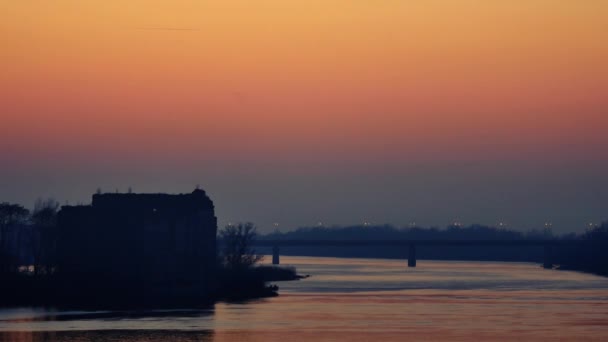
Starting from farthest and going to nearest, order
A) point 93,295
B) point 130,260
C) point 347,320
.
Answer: point 130,260, point 93,295, point 347,320

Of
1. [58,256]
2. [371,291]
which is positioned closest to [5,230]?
[58,256]

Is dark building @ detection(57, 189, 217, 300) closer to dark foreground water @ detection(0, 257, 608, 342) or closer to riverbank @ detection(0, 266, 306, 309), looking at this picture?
riverbank @ detection(0, 266, 306, 309)

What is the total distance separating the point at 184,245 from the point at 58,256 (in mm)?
12988

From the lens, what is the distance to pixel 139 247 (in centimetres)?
13525

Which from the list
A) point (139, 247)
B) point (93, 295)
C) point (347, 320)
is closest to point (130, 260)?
point (139, 247)

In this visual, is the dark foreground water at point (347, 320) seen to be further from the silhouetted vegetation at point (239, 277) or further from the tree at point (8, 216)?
the tree at point (8, 216)

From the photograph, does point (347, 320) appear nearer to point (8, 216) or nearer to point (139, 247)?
point (139, 247)

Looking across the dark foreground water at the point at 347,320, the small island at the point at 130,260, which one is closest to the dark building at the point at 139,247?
the small island at the point at 130,260

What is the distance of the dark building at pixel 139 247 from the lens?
419 ft

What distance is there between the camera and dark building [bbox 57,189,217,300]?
12769 cm

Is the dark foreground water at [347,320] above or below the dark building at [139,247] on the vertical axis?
below

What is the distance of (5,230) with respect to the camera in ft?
548

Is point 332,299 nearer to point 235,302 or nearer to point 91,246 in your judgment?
point 235,302

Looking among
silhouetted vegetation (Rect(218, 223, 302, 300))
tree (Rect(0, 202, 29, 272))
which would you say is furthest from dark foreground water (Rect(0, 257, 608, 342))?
tree (Rect(0, 202, 29, 272))
